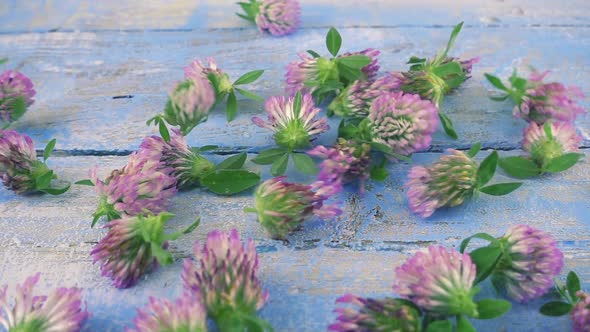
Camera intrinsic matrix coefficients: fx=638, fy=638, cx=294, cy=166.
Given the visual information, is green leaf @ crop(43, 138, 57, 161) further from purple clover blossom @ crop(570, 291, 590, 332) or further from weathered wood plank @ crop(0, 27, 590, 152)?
purple clover blossom @ crop(570, 291, 590, 332)

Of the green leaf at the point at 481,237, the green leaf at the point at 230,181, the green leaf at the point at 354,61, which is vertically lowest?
the green leaf at the point at 230,181

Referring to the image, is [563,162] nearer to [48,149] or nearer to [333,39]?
[333,39]

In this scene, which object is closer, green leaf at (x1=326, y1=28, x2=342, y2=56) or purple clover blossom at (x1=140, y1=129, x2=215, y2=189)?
purple clover blossom at (x1=140, y1=129, x2=215, y2=189)

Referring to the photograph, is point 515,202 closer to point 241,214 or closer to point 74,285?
point 241,214

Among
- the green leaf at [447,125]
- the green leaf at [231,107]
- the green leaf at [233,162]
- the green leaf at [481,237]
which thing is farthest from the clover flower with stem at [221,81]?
the green leaf at [481,237]

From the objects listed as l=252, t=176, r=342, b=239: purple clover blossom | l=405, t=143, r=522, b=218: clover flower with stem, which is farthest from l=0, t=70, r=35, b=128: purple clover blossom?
l=405, t=143, r=522, b=218: clover flower with stem

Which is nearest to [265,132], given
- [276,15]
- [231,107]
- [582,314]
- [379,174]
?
[231,107]

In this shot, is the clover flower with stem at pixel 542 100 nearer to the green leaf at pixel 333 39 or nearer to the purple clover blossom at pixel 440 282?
the green leaf at pixel 333 39
